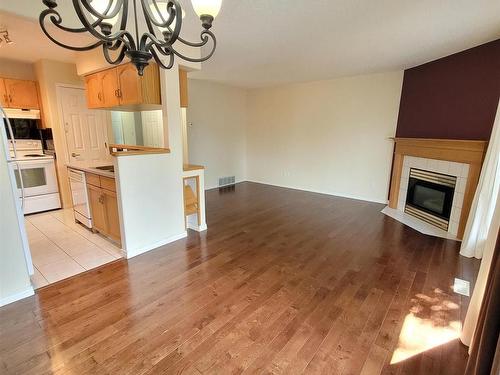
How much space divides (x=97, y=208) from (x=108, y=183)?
584 millimetres

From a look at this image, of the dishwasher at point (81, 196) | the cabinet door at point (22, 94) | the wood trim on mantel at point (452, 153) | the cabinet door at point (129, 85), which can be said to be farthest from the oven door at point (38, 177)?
the wood trim on mantel at point (452, 153)

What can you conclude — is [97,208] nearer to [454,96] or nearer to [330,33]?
[330,33]

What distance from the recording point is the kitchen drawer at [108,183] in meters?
2.88

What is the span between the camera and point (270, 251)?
3092 millimetres

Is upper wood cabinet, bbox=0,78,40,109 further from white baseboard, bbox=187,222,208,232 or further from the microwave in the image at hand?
white baseboard, bbox=187,222,208,232

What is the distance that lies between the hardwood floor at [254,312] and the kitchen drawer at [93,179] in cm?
103

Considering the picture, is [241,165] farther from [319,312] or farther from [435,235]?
[319,312]

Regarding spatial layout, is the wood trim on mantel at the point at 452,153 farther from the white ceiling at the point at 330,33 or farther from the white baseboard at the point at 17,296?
the white baseboard at the point at 17,296

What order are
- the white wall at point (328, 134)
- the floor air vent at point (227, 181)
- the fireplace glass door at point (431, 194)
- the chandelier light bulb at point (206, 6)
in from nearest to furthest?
the chandelier light bulb at point (206, 6) < the fireplace glass door at point (431, 194) < the white wall at point (328, 134) < the floor air vent at point (227, 181)

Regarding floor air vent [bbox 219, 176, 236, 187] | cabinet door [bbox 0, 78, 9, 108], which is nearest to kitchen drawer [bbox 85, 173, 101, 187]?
cabinet door [bbox 0, 78, 9, 108]

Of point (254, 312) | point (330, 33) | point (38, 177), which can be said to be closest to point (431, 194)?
point (330, 33)

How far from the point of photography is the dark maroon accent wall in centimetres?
317

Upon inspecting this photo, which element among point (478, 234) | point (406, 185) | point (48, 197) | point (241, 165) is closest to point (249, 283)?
point (478, 234)

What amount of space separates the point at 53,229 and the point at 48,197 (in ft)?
3.53
